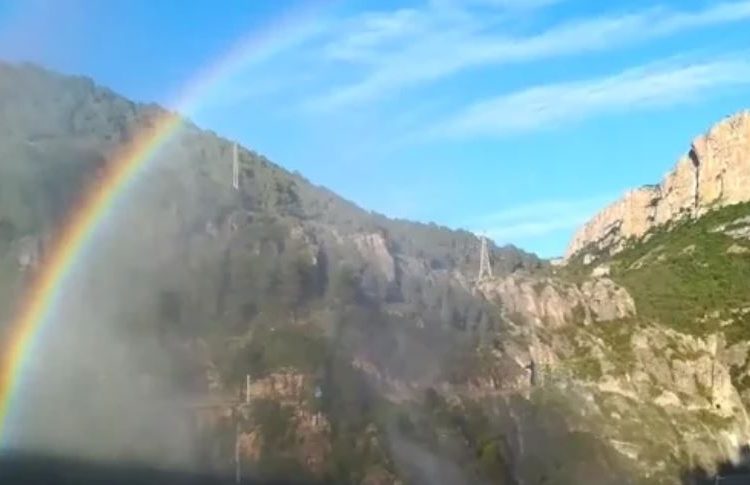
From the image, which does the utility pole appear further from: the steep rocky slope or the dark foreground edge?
the dark foreground edge

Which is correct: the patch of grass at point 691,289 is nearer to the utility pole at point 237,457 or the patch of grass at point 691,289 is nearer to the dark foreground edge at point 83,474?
the utility pole at point 237,457

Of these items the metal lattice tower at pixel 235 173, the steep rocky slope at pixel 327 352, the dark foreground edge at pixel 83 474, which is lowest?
the dark foreground edge at pixel 83 474

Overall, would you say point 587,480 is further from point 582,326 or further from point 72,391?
point 72,391

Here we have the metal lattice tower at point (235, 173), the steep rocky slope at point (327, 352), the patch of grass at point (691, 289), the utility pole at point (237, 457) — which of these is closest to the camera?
the utility pole at point (237, 457)

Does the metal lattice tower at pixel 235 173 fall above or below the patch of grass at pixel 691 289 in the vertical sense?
above

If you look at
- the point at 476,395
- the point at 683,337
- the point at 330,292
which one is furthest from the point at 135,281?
the point at 683,337

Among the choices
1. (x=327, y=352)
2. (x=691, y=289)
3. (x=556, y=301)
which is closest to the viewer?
(x=327, y=352)

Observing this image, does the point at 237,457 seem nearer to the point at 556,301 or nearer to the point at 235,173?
the point at 556,301

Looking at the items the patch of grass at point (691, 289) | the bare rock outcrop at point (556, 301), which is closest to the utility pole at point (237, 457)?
the bare rock outcrop at point (556, 301)

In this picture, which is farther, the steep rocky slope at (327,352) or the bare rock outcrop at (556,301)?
the bare rock outcrop at (556,301)

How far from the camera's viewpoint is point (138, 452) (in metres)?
107

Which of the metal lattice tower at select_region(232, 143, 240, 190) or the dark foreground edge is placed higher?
the metal lattice tower at select_region(232, 143, 240, 190)

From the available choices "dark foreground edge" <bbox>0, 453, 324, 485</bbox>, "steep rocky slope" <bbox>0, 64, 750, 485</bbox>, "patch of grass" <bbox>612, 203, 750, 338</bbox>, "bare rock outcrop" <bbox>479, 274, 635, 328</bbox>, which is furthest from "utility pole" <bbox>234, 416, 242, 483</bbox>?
"patch of grass" <bbox>612, 203, 750, 338</bbox>

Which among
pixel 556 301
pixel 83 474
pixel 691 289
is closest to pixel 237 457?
pixel 83 474
